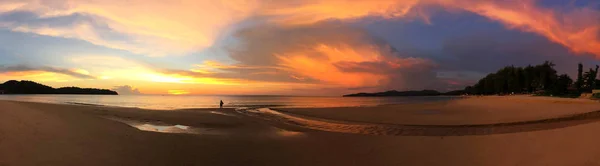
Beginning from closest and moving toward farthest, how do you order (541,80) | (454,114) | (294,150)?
(294,150) → (454,114) → (541,80)

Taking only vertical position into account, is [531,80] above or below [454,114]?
above

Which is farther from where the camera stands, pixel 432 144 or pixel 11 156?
pixel 432 144

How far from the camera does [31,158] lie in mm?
7887

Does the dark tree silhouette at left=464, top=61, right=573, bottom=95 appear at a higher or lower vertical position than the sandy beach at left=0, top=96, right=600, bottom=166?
higher

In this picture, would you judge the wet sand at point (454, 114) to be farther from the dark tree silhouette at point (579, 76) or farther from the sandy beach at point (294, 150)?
the dark tree silhouette at point (579, 76)

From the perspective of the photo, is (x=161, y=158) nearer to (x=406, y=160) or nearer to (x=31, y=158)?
(x=31, y=158)

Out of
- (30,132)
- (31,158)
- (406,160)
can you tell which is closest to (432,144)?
(406,160)

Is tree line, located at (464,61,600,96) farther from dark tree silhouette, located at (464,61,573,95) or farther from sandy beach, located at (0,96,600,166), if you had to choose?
sandy beach, located at (0,96,600,166)

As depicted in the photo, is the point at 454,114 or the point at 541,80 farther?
the point at 541,80

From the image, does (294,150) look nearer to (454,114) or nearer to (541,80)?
(454,114)

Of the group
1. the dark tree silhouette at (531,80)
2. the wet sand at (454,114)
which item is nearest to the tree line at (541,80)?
the dark tree silhouette at (531,80)

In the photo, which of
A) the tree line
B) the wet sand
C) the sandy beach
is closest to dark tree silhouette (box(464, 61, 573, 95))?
the tree line

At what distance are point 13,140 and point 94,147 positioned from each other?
221 cm

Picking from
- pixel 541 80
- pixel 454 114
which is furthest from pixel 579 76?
pixel 454 114
